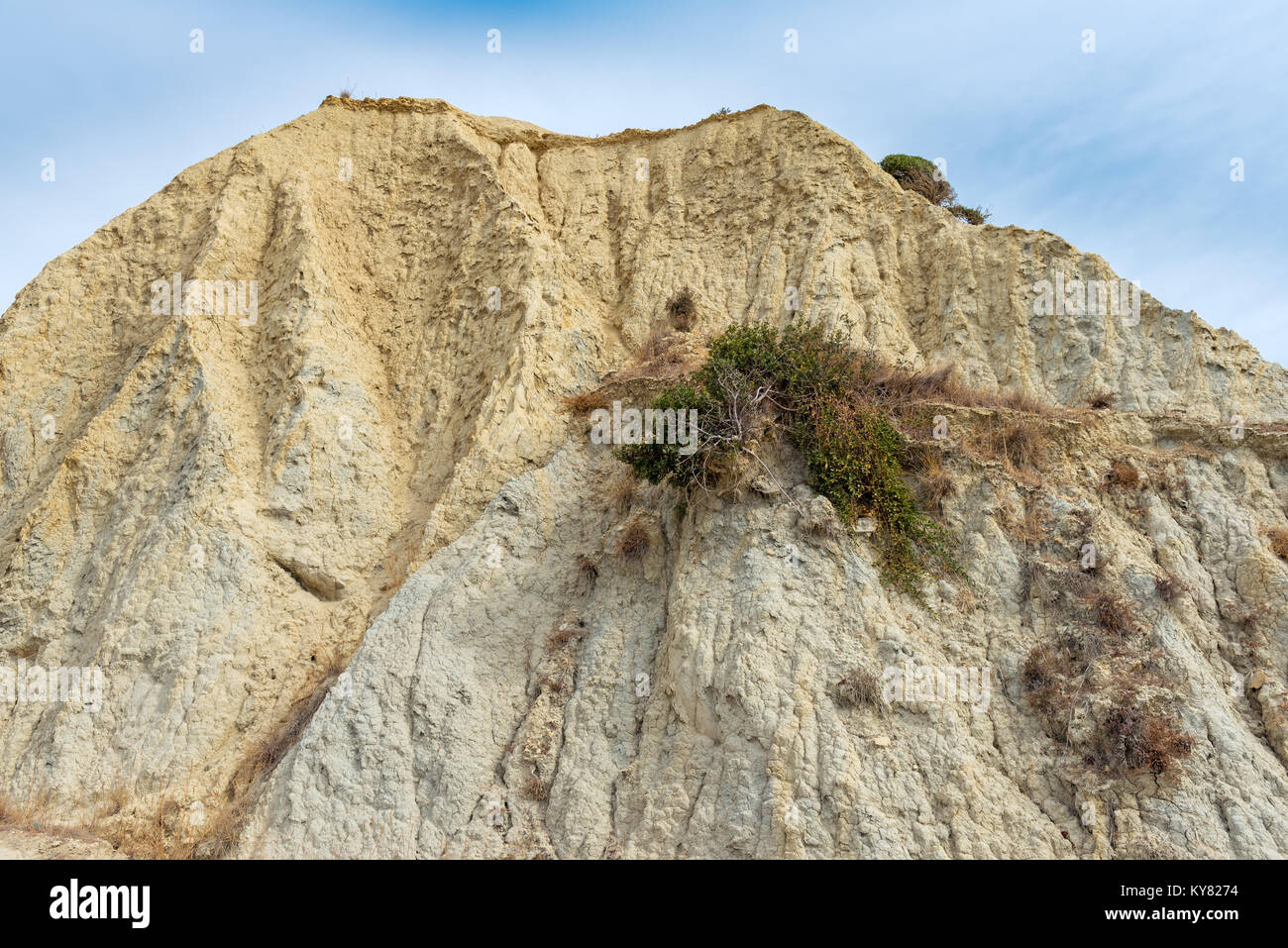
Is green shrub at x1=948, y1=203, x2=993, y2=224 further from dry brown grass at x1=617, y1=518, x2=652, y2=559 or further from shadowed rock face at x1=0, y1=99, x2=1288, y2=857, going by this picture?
dry brown grass at x1=617, y1=518, x2=652, y2=559

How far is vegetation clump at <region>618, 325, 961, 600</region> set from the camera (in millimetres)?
10555

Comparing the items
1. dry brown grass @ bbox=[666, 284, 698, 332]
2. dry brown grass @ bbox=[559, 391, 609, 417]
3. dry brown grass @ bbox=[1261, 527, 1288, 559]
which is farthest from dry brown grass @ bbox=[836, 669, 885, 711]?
dry brown grass @ bbox=[666, 284, 698, 332]

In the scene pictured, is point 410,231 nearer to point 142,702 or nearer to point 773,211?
point 773,211

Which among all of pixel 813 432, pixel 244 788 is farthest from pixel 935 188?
→ pixel 244 788

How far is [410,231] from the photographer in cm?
1722

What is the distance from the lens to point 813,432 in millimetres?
11039

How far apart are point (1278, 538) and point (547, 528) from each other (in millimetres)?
9781

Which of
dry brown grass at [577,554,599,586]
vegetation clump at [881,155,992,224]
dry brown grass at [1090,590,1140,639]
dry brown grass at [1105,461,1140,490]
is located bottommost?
dry brown grass at [1090,590,1140,639]

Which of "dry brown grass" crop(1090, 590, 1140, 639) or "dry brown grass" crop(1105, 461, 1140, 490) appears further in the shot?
"dry brown grass" crop(1105, 461, 1140, 490)

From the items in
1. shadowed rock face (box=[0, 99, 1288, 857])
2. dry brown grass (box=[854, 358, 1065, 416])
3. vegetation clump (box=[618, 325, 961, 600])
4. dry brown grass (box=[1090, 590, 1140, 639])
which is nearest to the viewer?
shadowed rock face (box=[0, 99, 1288, 857])

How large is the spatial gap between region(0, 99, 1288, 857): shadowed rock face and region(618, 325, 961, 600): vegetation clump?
0.54 meters

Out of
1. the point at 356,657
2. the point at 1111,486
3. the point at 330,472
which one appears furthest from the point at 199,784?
the point at 1111,486

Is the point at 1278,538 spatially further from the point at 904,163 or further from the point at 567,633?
the point at 904,163

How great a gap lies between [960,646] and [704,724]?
3.16m
